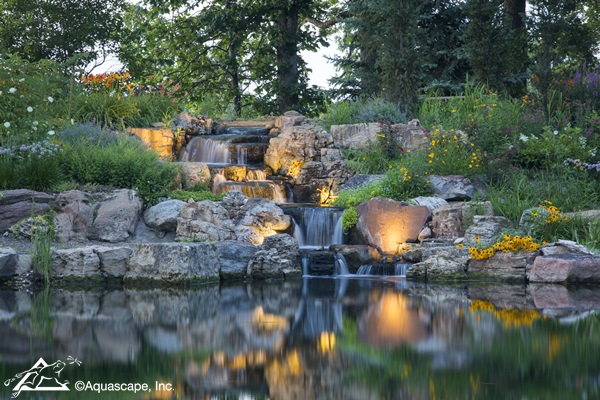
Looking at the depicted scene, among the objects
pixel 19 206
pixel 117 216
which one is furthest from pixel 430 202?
pixel 19 206

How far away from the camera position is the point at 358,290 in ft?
32.5

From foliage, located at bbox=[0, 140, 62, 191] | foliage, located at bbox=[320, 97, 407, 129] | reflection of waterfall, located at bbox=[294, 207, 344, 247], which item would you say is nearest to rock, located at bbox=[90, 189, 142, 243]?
foliage, located at bbox=[0, 140, 62, 191]

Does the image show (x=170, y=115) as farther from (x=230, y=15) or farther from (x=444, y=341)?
(x=444, y=341)

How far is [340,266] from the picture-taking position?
1185 centimetres

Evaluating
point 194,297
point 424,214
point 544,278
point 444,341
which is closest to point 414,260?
point 424,214

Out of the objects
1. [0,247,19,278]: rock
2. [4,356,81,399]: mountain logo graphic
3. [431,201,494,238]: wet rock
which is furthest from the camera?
[431,201,494,238]: wet rock

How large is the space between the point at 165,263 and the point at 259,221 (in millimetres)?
2360

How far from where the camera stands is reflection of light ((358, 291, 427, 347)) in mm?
6169

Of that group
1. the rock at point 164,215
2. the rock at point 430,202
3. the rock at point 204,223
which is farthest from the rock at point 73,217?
the rock at point 430,202

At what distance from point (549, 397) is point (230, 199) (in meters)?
8.94

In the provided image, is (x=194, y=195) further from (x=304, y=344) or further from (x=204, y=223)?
(x=304, y=344)

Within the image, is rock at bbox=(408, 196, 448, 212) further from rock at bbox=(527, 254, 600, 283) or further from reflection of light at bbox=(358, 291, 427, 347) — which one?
reflection of light at bbox=(358, 291, 427, 347)

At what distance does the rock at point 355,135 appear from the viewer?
51.9ft

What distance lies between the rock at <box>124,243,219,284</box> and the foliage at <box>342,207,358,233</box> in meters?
3.10
